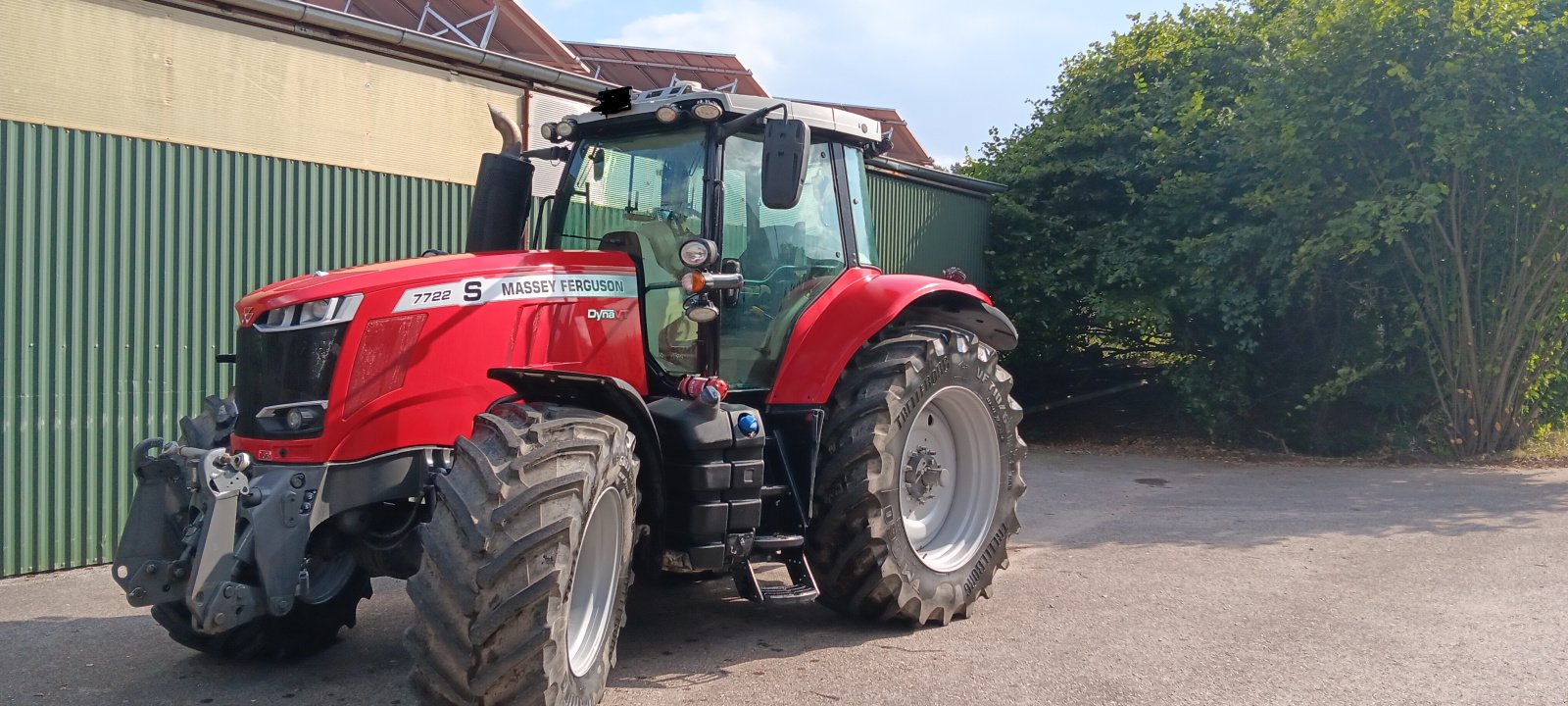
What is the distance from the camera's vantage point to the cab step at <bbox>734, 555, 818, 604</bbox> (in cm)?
489

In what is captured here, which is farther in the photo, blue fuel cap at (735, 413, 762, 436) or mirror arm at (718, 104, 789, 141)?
mirror arm at (718, 104, 789, 141)

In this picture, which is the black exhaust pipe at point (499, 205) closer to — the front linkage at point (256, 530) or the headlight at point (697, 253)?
the headlight at point (697, 253)

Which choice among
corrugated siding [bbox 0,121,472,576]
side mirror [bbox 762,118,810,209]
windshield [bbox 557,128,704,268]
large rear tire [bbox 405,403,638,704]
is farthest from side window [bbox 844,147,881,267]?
corrugated siding [bbox 0,121,472,576]

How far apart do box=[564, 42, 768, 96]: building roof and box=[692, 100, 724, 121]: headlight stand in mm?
13111

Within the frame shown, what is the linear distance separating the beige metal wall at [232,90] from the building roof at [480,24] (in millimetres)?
5222

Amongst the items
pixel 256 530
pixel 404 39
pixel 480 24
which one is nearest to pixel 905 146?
pixel 480 24

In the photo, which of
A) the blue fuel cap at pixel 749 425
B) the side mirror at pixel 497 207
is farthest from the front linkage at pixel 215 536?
the side mirror at pixel 497 207

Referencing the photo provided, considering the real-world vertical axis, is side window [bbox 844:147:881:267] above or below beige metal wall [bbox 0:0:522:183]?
below

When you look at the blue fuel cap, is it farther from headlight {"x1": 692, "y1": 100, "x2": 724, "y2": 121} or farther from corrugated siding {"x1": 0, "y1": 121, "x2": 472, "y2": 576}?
corrugated siding {"x1": 0, "y1": 121, "x2": 472, "y2": 576}

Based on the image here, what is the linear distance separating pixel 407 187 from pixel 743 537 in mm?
4704

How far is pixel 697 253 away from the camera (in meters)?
4.79

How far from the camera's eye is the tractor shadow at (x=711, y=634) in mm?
4707

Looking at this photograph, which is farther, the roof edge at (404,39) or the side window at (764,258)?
the roof edge at (404,39)

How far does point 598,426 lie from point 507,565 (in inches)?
26.2
